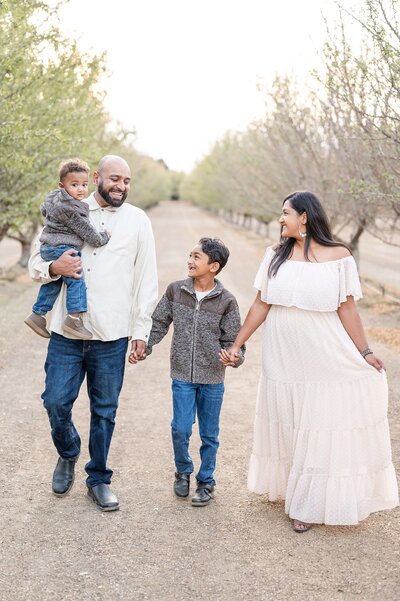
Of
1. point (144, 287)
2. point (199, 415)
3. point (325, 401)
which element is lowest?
point (199, 415)

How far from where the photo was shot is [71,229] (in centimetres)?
409

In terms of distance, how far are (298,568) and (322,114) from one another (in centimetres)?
1254

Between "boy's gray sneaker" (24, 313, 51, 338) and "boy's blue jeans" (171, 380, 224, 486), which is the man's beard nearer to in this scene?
"boy's gray sneaker" (24, 313, 51, 338)

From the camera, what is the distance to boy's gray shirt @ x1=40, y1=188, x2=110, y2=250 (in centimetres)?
401

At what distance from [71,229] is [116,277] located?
0.36m

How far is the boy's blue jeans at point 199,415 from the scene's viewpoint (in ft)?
14.3

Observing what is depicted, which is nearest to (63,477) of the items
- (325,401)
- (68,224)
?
(68,224)

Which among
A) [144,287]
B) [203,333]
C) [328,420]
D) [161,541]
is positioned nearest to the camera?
[161,541]

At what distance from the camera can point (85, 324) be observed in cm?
410

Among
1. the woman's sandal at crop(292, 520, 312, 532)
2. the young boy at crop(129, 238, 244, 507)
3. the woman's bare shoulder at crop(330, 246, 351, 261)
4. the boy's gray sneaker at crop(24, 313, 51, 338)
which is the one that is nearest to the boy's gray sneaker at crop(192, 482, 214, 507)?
the young boy at crop(129, 238, 244, 507)

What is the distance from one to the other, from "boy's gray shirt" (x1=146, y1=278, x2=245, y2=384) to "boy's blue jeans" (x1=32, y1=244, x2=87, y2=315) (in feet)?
1.72

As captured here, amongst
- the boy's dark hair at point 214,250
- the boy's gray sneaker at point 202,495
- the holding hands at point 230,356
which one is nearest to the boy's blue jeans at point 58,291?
the boy's dark hair at point 214,250

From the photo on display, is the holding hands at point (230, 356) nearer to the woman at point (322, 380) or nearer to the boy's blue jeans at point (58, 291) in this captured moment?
the woman at point (322, 380)

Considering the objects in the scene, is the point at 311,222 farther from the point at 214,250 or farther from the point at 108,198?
the point at 108,198
